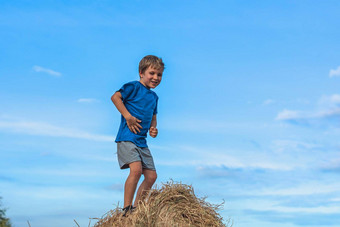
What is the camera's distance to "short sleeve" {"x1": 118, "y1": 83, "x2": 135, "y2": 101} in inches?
269

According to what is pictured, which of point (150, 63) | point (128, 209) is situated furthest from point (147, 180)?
point (150, 63)

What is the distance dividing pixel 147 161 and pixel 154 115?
854 millimetres

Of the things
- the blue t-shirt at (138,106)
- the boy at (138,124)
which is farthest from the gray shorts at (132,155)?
the blue t-shirt at (138,106)

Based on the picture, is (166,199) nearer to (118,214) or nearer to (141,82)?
(118,214)

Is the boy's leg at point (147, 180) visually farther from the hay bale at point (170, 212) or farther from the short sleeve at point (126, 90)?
the short sleeve at point (126, 90)

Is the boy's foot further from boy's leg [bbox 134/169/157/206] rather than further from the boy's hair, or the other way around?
the boy's hair

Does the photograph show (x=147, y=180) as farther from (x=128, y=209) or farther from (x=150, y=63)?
(x=150, y=63)

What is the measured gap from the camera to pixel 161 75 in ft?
23.2

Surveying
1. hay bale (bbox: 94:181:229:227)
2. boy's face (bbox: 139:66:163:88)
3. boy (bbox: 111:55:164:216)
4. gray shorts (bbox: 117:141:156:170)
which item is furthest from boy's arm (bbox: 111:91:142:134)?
hay bale (bbox: 94:181:229:227)

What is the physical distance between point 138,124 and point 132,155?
0.45 metres

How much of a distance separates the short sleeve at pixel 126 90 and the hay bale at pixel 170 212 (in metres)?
1.37

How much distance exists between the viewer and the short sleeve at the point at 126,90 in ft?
22.4

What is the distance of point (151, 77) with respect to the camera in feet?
22.9

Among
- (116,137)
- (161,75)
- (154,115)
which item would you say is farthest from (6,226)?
(161,75)
